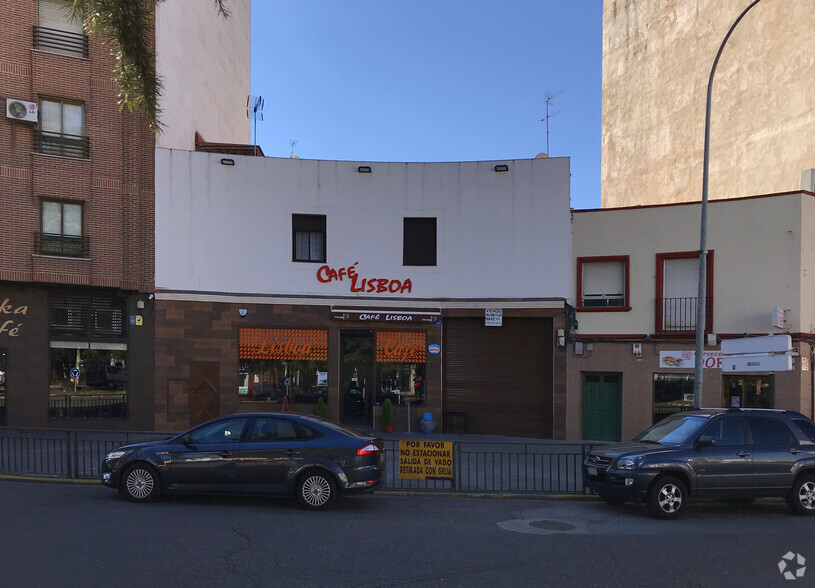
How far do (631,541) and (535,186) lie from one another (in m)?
14.4

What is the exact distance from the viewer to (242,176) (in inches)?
878

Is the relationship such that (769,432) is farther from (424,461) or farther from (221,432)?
(221,432)

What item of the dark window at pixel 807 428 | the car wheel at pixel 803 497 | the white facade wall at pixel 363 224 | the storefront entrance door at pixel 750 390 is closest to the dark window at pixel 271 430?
the car wheel at pixel 803 497

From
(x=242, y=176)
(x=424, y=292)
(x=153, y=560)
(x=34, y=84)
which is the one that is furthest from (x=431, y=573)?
(x=34, y=84)

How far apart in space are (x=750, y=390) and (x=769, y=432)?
9.72m

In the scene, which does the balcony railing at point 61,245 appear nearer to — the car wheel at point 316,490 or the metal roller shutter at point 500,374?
the metal roller shutter at point 500,374

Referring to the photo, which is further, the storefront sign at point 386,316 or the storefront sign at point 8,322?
the storefront sign at point 386,316

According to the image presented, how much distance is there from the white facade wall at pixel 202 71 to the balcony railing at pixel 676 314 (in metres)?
15.1

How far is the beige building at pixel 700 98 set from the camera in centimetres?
2688

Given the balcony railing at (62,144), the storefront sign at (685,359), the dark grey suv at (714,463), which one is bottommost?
the dark grey suv at (714,463)

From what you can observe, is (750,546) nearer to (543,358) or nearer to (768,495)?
(768,495)

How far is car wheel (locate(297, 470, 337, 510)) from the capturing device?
10898 millimetres

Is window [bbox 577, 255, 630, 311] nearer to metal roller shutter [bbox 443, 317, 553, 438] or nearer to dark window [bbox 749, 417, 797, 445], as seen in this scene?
metal roller shutter [bbox 443, 317, 553, 438]

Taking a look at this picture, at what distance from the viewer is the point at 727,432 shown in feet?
38.2
